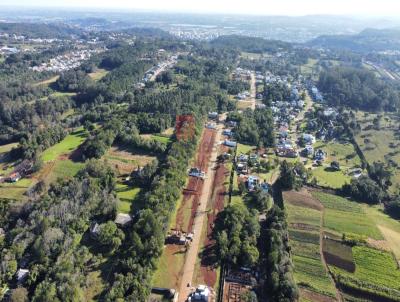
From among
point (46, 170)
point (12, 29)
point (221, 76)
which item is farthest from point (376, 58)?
point (12, 29)

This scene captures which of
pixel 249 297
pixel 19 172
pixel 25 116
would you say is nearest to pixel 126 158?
pixel 19 172

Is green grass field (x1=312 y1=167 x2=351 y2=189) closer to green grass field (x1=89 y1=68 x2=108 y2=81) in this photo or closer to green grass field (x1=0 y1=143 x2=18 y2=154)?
green grass field (x1=0 y1=143 x2=18 y2=154)

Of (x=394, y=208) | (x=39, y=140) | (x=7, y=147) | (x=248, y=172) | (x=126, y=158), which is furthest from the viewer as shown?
(x=7, y=147)

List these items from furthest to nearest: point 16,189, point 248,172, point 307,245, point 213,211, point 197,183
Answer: point 248,172 → point 197,183 → point 16,189 → point 213,211 → point 307,245

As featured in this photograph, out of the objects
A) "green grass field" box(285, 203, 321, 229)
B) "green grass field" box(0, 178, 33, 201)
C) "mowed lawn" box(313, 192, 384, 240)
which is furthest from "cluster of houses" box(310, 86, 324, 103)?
"green grass field" box(0, 178, 33, 201)

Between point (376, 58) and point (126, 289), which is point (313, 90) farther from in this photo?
point (126, 289)

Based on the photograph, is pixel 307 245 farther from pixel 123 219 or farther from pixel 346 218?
pixel 123 219
